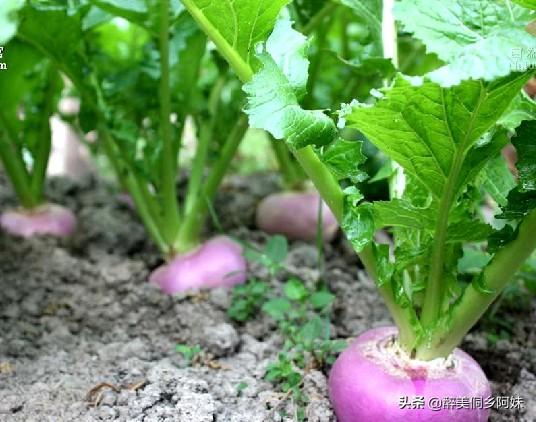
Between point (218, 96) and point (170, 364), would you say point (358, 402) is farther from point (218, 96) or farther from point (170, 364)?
point (218, 96)

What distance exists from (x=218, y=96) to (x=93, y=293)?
585 mm

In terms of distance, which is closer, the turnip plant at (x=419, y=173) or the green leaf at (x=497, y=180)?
the turnip plant at (x=419, y=173)

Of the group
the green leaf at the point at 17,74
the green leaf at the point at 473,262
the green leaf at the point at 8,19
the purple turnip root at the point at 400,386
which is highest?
the green leaf at the point at 8,19

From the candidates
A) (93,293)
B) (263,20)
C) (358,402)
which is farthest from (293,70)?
(93,293)

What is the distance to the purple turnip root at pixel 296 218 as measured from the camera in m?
1.63

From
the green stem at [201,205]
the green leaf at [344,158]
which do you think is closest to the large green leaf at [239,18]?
the green leaf at [344,158]

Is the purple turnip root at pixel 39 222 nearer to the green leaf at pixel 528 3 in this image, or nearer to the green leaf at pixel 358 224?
the green leaf at pixel 358 224

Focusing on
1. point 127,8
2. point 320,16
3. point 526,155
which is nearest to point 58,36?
point 127,8

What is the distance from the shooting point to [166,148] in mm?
1383

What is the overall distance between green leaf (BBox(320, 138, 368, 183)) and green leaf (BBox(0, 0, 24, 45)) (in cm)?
39

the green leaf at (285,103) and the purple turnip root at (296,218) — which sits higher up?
the green leaf at (285,103)

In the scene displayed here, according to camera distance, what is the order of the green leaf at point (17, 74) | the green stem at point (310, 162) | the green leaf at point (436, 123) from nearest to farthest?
the green leaf at point (436, 123) → the green stem at point (310, 162) → the green leaf at point (17, 74)

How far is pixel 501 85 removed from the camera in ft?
2.48

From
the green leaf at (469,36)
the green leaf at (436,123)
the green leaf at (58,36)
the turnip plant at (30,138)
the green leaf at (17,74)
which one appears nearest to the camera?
the green leaf at (469,36)
